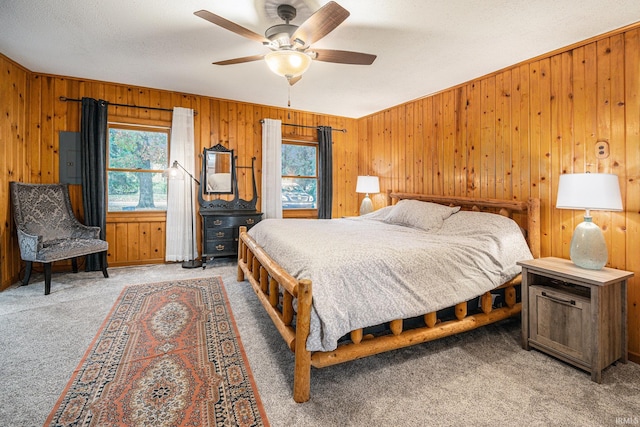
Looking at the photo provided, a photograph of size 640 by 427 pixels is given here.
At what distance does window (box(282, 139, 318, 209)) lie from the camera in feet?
17.5

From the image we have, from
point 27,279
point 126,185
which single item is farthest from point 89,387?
point 126,185

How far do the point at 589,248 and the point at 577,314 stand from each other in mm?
470

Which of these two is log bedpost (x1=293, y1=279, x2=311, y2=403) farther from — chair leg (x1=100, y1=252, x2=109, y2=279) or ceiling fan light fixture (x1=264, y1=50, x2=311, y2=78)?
chair leg (x1=100, y1=252, x2=109, y2=279)

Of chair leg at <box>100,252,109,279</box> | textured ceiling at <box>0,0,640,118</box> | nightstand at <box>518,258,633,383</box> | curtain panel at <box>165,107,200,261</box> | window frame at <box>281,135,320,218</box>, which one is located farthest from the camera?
window frame at <box>281,135,320,218</box>

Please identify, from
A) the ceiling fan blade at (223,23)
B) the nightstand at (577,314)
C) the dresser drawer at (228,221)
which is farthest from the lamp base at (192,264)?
the nightstand at (577,314)

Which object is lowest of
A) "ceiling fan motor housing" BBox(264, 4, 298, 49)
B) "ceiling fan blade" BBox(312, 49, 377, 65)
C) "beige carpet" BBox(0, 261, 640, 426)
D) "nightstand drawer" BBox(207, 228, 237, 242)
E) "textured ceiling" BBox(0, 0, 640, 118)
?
"beige carpet" BBox(0, 261, 640, 426)

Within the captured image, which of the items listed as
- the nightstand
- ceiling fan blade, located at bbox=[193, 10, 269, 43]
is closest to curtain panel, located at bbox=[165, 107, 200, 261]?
ceiling fan blade, located at bbox=[193, 10, 269, 43]

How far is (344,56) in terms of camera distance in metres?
2.39

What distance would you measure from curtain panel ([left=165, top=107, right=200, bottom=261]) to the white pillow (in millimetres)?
2861

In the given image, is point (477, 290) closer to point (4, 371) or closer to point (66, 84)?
point (4, 371)

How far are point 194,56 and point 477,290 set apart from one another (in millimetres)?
3429

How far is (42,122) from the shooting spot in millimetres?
3885

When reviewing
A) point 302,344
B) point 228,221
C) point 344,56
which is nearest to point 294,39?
point 344,56

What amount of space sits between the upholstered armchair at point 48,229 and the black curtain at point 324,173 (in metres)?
3.19
